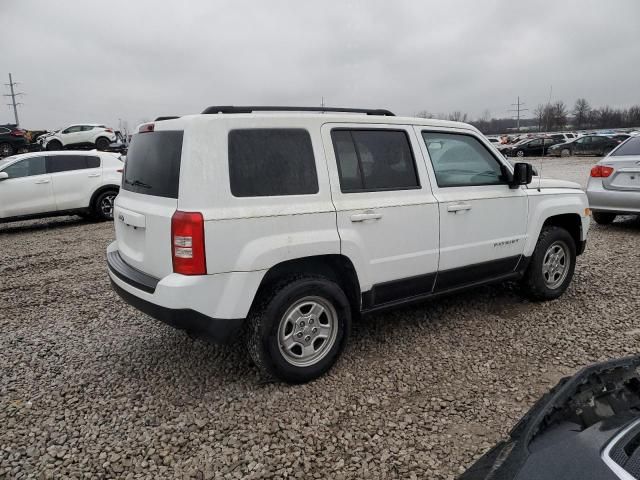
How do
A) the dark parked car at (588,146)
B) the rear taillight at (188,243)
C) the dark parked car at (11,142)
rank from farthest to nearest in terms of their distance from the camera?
the dark parked car at (588,146) < the dark parked car at (11,142) < the rear taillight at (188,243)

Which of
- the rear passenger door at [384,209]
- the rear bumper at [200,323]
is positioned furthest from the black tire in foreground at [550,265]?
the rear bumper at [200,323]

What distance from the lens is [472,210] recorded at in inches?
151

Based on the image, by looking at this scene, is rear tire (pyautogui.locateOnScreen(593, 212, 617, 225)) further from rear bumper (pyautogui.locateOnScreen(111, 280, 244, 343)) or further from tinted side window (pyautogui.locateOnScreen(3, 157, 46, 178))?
tinted side window (pyautogui.locateOnScreen(3, 157, 46, 178))

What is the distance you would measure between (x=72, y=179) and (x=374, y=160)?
8.55m

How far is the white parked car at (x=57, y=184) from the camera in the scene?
9375mm

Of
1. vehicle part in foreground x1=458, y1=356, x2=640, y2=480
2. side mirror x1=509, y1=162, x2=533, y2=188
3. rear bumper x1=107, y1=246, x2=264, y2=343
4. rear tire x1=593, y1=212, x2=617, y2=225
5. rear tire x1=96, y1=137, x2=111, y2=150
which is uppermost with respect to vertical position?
rear tire x1=96, y1=137, x2=111, y2=150

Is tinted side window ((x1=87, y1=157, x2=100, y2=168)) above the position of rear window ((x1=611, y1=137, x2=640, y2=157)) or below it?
above

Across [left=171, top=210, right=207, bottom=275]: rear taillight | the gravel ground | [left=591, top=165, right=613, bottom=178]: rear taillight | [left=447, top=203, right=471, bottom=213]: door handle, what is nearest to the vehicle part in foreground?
the gravel ground

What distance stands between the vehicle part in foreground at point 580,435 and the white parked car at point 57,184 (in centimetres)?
1015

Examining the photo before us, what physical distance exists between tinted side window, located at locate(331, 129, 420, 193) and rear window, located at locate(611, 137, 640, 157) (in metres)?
6.08

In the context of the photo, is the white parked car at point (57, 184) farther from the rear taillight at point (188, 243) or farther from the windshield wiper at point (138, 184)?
the rear taillight at point (188, 243)

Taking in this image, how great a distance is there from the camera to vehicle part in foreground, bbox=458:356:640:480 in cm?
131

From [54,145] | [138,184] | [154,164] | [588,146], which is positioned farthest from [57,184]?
[588,146]

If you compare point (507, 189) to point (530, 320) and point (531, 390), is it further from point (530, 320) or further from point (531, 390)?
point (531, 390)
